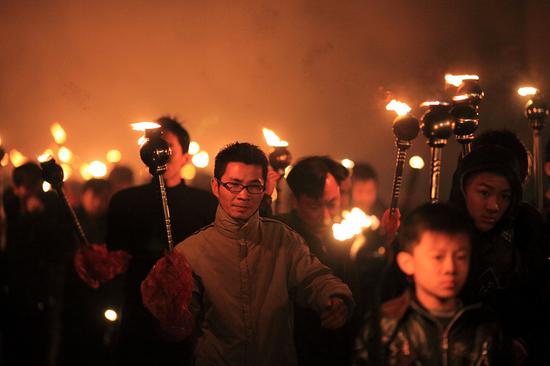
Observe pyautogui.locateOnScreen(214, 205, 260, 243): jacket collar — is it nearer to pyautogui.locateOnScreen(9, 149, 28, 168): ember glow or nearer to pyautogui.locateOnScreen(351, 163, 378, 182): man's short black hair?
pyautogui.locateOnScreen(351, 163, 378, 182): man's short black hair

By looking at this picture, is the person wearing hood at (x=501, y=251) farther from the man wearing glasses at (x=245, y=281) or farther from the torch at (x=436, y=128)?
the man wearing glasses at (x=245, y=281)

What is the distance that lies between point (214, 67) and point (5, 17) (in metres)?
1.91

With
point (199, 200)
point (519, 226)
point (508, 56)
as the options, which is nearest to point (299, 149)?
point (508, 56)

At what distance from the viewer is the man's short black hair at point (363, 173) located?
5543mm

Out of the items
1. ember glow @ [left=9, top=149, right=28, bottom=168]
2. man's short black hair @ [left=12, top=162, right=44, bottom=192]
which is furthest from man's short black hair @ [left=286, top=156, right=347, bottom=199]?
ember glow @ [left=9, top=149, right=28, bottom=168]

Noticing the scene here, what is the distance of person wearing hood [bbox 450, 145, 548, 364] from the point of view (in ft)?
9.10

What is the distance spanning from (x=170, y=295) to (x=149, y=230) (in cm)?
95

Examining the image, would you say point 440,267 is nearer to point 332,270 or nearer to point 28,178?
point 332,270

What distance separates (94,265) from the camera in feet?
10.6

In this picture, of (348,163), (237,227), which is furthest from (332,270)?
(348,163)

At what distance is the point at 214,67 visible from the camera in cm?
586

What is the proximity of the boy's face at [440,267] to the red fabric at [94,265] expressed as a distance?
1699 millimetres

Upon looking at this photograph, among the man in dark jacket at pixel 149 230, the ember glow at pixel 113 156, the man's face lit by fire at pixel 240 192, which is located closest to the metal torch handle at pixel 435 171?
the man's face lit by fire at pixel 240 192

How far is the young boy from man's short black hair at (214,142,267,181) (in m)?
0.91
